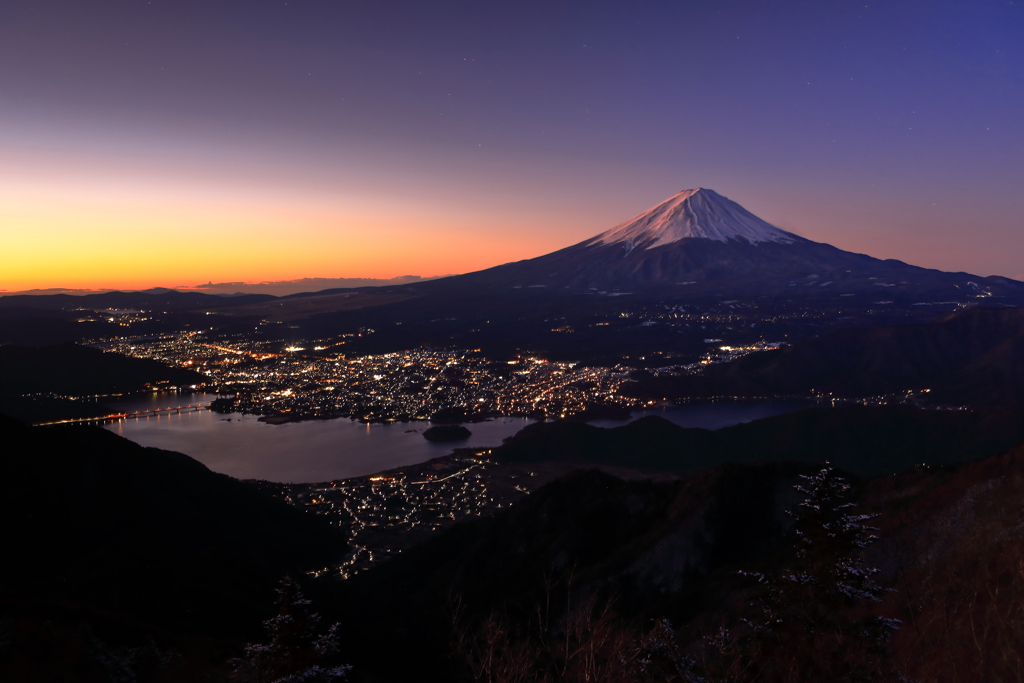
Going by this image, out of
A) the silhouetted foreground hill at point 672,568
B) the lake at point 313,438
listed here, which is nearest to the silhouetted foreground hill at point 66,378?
the lake at point 313,438

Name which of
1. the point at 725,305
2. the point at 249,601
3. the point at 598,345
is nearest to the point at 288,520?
the point at 249,601

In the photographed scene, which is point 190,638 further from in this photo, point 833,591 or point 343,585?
point 343,585

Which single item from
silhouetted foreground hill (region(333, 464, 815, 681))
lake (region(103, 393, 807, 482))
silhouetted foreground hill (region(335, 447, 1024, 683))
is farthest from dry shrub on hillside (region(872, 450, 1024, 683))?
lake (region(103, 393, 807, 482))

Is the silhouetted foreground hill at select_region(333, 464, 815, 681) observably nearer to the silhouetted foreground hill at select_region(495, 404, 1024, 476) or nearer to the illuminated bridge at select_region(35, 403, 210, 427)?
the silhouetted foreground hill at select_region(495, 404, 1024, 476)

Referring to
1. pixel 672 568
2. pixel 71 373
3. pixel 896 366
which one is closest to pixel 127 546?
pixel 672 568

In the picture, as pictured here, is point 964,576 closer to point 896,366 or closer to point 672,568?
point 672,568

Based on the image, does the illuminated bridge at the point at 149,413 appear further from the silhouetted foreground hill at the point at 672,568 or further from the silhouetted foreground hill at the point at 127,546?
the silhouetted foreground hill at the point at 672,568
